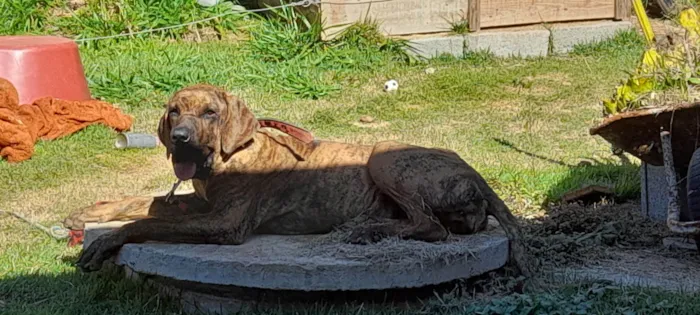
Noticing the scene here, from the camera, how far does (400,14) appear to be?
1222 cm

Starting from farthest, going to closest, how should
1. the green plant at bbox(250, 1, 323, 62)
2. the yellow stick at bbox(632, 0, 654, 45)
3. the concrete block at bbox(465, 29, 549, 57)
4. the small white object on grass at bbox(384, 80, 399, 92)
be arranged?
the concrete block at bbox(465, 29, 549, 57)
the green plant at bbox(250, 1, 323, 62)
the small white object on grass at bbox(384, 80, 399, 92)
the yellow stick at bbox(632, 0, 654, 45)

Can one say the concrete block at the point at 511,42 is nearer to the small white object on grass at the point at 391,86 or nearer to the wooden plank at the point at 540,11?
the wooden plank at the point at 540,11

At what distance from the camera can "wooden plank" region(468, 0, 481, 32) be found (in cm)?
1224

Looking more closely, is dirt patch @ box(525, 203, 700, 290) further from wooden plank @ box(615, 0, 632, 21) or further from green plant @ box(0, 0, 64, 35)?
green plant @ box(0, 0, 64, 35)

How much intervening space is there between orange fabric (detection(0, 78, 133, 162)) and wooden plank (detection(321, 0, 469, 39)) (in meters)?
3.04

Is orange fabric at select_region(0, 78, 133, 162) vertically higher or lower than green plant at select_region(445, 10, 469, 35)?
lower

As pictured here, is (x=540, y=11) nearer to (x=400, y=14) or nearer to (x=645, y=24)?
(x=400, y=14)

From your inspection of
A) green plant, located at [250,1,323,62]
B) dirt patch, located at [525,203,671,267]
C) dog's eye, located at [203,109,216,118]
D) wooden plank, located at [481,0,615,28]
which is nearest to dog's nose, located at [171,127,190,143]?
dog's eye, located at [203,109,216,118]

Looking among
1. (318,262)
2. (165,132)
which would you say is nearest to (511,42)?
(165,132)

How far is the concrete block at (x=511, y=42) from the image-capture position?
12.2 meters

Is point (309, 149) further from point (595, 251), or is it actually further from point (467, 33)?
point (467, 33)

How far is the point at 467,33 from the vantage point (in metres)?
12.3

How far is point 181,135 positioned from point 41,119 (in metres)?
4.70

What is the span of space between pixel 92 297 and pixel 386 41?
7.20 metres
